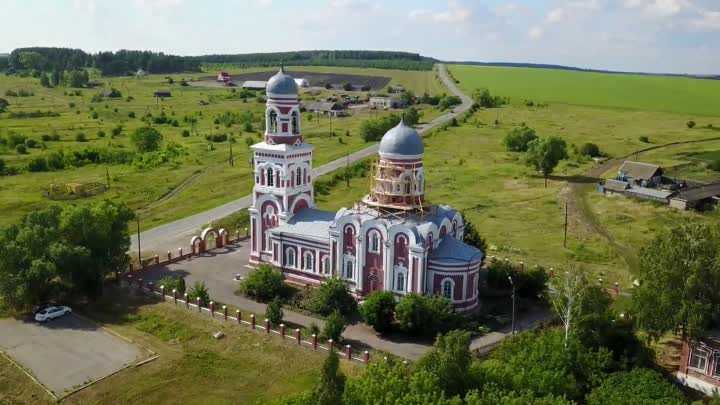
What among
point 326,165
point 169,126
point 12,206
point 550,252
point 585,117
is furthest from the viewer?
point 585,117

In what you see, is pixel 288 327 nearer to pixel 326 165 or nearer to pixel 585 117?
pixel 326 165

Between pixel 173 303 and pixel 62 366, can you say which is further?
pixel 173 303

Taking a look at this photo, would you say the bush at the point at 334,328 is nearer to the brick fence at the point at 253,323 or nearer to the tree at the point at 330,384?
the brick fence at the point at 253,323

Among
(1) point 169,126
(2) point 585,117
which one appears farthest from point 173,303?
(2) point 585,117

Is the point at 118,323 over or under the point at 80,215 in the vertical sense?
under

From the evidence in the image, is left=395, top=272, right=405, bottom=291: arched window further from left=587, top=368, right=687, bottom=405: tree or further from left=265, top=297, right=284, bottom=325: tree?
left=587, top=368, right=687, bottom=405: tree

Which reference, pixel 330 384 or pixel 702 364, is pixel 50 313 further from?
pixel 702 364
